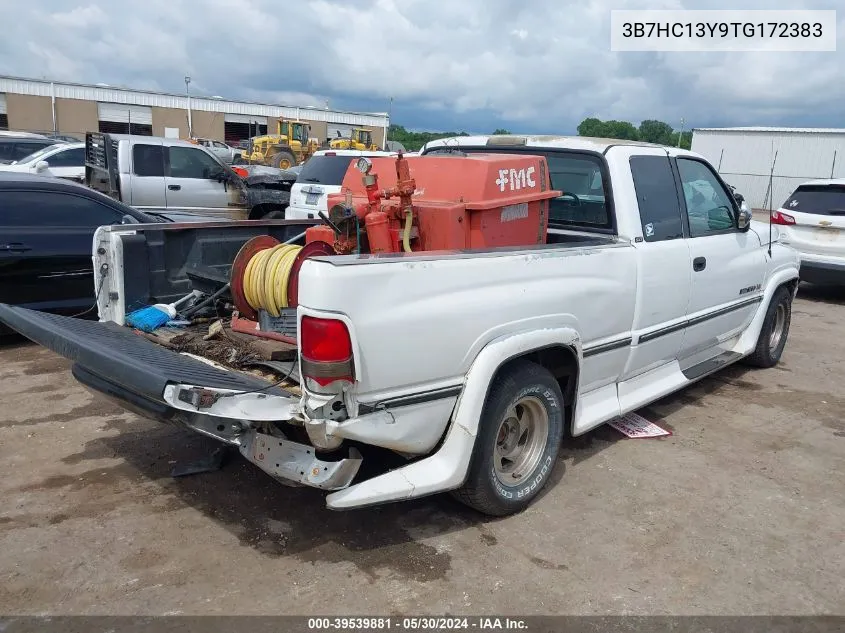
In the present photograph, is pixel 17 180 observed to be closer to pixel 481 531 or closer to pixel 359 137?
pixel 481 531

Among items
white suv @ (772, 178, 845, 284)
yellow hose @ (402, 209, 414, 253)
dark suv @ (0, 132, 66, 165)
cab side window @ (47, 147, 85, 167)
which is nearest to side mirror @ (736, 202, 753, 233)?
yellow hose @ (402, 209, 414, 253)

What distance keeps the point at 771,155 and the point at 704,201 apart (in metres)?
25.7

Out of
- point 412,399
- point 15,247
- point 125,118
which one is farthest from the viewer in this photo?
point 125,118

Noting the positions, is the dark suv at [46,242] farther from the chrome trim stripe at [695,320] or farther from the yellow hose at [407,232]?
the chrome trim stripe at [695,320]

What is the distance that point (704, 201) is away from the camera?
514 centimetres

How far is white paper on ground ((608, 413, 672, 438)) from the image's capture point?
16.0 ft

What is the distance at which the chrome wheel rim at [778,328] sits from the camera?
21.3 ft

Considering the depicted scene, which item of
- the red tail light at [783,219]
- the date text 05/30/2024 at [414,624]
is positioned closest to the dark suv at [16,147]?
the red tail light at [783,219]

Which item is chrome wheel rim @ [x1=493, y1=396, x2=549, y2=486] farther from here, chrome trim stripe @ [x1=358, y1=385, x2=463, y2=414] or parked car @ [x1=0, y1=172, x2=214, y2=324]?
parked car @ [x1=0, y1=172, x2=214, y2=324]

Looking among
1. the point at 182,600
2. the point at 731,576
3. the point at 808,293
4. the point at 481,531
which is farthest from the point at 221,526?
the point at 808,293

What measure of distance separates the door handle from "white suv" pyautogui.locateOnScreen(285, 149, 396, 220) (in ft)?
14.8

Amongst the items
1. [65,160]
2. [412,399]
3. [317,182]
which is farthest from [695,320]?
[65,160]

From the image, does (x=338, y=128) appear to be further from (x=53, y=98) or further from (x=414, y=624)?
(x=414, y=624)

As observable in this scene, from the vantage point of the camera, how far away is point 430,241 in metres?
3.74
